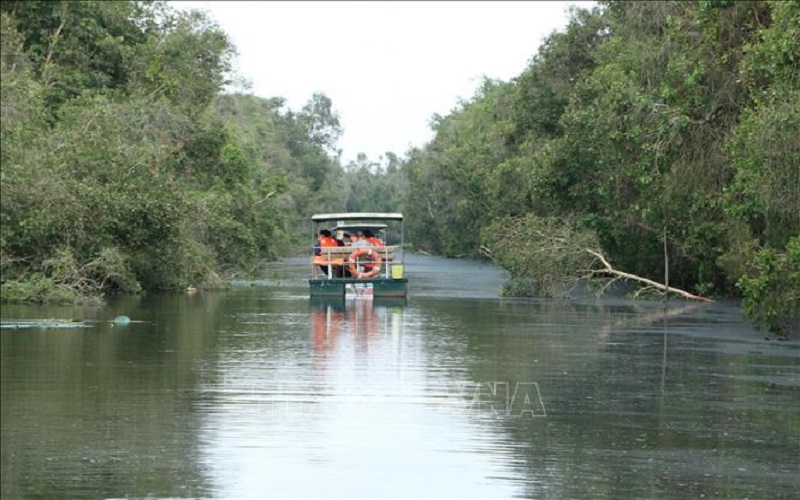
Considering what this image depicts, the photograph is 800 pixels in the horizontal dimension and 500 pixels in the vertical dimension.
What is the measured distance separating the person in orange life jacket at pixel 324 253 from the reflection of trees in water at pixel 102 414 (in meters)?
13.4

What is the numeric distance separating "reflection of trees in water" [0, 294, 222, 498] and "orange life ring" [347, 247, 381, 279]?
13.7m

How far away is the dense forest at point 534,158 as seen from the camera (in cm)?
2706

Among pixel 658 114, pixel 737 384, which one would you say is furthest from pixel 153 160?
pixel 737 384

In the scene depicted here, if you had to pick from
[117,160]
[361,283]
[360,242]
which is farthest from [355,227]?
[117,160]

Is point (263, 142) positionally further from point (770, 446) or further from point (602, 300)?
point (770, 446)

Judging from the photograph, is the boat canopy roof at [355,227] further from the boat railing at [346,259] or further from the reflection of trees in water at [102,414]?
the reflection of trees in water at [102,414]

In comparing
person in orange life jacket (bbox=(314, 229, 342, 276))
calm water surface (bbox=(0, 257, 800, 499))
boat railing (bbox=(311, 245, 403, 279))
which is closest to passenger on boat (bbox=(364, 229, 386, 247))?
boat railing (bbox=(311, 245, 403, 279))

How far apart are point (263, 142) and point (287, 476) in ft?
312

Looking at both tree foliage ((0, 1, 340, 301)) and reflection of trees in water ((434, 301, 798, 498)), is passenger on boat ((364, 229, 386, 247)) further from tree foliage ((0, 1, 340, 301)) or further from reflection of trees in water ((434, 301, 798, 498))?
reflection of trees in water ((434, 301, 798, 498))

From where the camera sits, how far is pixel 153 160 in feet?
131

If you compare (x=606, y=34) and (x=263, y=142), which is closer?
(x=606, y=34)

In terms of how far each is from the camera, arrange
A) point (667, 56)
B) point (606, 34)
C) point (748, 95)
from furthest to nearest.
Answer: point (606, 34), point (667, 56), point (748, 95)

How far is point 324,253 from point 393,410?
23.2 m

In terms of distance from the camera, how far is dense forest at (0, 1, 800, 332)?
27.1m
